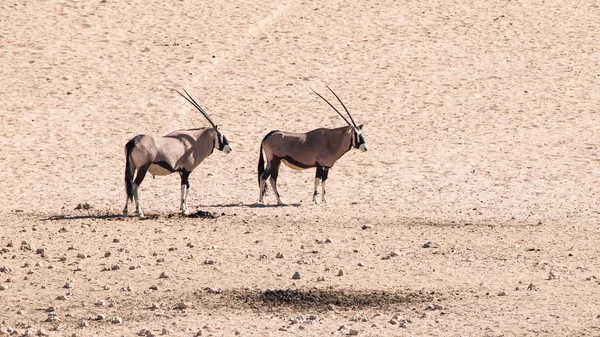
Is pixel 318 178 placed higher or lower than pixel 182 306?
higher

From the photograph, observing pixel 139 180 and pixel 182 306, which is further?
pixel 139 180

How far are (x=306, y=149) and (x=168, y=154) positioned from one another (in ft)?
8.75

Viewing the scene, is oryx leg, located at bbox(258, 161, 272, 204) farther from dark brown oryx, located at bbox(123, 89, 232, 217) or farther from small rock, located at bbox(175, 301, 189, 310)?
small rock, located at bbox(175, 301, 189, 310)

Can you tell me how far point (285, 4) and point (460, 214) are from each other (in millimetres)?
16342

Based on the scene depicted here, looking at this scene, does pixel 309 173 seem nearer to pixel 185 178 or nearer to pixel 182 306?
pixel 185 178

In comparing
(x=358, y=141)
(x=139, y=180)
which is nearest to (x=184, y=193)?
(x=139, y=180)

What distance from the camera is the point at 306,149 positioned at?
19.0m

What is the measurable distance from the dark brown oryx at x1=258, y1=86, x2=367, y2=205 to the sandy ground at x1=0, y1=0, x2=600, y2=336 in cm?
61

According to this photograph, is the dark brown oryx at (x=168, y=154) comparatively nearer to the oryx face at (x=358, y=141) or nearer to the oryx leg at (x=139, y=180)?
the oryx leg at (x=139, y=180)

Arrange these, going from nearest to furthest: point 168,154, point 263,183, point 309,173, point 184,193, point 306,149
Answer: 1. point 168,154
2. point 184,193
3. point 263,183
4. point 306,149
5. point 309,173

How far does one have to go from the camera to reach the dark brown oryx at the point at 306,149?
1884 cm

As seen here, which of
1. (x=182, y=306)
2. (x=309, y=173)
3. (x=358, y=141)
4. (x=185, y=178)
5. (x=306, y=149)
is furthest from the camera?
(x=309, y=173)

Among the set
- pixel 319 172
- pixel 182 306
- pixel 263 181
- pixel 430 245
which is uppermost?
pixel 319 172

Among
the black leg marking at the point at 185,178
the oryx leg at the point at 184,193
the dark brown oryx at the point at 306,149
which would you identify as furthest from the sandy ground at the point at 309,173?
the dark brown oryx at the point at 306,149
